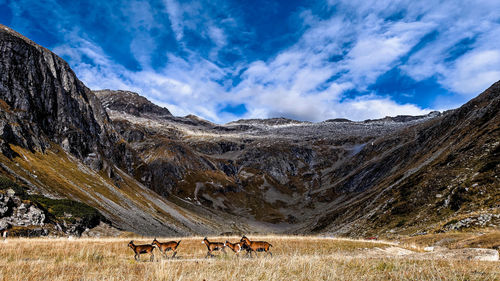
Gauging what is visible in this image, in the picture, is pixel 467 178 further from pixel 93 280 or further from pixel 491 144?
pixel 93 280

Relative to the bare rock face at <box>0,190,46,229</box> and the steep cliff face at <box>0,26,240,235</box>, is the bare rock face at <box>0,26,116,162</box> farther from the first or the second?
the bare rock face at <box>0,190,46,229</box>

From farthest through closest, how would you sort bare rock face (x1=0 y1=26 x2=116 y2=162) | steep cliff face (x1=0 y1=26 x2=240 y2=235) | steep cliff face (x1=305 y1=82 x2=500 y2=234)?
bare rock face (x1=0 y1=26 x2=116 y2=162)
steep cliff face (x1=0 y1=26 x2=240 y2=235)
steep cliff face (x1=305 y1=82 x2=500 y2=234)

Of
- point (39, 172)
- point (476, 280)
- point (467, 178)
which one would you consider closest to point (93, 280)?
point (476, 280)

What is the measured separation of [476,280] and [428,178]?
9082cm

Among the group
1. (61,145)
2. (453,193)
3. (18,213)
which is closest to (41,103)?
Result: (61,145)

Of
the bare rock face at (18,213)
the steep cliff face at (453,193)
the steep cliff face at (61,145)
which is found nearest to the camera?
the bare rock face at (18,213)

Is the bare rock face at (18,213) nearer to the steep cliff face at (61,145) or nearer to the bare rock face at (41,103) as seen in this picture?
the steep cliff face at (61,145)

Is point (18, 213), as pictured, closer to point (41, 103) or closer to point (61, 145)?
point (61, 145)

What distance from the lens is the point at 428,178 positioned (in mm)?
83625

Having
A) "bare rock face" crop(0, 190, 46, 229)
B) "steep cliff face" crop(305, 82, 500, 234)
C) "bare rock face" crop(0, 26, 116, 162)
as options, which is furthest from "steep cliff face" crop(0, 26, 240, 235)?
"steep cliff face" crop(305, 82, 500, 234)

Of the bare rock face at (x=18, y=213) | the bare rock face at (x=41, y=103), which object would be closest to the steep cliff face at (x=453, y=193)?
the bare rock face at (x=18, y=213)

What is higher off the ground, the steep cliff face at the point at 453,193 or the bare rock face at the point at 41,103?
the bare rock face at the point at 41,103

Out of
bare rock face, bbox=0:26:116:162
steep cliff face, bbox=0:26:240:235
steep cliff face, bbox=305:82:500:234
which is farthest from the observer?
bare rock face, bbox=0:26:116:162

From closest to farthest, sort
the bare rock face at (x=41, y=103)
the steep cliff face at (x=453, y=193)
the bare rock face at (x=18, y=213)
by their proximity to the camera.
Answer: the bare rock face at (x=18, y=213) < the steep cliff face at (x=453, y=193) < the bare rock face at (x=41, y=103)
